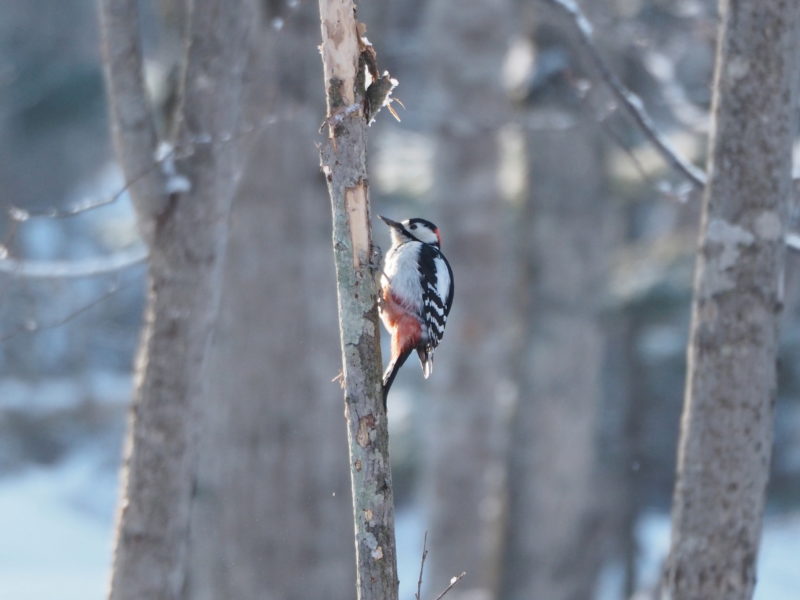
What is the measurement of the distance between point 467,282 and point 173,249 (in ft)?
18.7

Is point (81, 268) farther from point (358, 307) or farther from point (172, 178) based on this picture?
point (358, 307)

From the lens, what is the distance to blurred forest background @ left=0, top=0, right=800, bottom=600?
20.2 ft

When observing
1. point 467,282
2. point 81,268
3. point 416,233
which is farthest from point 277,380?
point 467,282

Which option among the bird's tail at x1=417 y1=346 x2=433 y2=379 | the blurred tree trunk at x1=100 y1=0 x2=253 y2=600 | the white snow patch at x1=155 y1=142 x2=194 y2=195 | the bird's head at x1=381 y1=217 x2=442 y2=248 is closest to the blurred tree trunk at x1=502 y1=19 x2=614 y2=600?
the bird's head at x1=381 y1=217 x2=442 y2=248

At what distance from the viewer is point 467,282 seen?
9.07 meters

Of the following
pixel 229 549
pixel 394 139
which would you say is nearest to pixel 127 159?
pixel 229 549

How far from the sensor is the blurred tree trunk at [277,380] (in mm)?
6145

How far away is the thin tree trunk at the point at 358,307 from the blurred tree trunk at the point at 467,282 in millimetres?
6290

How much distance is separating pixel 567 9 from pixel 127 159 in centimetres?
169

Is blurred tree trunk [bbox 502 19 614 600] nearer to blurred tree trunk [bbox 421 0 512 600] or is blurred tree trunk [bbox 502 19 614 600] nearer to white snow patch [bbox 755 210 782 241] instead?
blurred tree trunk [bbox 421 0 512 600]

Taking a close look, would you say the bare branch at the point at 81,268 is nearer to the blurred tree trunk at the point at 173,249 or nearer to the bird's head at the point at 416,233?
the blurred tree trunk at the point at 173,249

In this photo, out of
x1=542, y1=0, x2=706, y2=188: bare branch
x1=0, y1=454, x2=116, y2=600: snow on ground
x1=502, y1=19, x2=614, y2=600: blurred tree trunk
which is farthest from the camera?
x1=0, y1=454, x2=116, y2=600: snow on ground

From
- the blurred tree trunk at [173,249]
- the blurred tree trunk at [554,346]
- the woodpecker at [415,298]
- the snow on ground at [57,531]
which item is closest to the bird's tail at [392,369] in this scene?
the woodpecker at [415,298]

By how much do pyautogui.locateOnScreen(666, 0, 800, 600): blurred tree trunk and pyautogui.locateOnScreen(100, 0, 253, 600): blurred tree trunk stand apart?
5.09ft
